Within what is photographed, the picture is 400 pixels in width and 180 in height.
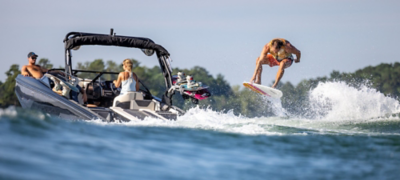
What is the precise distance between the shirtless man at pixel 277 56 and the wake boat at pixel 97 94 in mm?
1685

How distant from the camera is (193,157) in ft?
20.3

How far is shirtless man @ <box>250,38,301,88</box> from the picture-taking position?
1189 cm

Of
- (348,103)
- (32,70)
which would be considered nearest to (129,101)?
(32,70)

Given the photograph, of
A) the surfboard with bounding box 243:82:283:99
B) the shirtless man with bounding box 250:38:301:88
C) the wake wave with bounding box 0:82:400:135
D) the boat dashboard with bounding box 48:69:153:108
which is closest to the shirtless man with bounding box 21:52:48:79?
the boat dashboard with bounding box 48:69:153:108

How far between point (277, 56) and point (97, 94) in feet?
11.7

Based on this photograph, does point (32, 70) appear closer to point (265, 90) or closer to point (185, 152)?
point (265, 90)

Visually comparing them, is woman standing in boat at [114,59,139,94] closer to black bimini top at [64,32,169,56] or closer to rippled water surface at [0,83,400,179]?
black bimini top at [64,32,169,56]

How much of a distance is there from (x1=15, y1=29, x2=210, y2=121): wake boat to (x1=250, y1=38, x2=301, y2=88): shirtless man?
5.53ft

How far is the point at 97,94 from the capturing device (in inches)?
466

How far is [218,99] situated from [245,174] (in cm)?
5204

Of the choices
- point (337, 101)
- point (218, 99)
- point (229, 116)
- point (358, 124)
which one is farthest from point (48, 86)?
point (218, 99)

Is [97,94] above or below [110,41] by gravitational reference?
below

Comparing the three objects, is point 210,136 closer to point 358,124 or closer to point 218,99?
point 358,124

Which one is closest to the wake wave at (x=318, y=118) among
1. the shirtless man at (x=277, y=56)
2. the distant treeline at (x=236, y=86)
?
the shirtless man at (x=277, y=56)
